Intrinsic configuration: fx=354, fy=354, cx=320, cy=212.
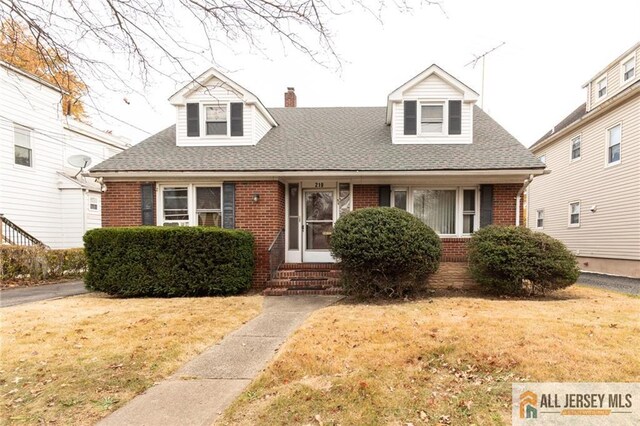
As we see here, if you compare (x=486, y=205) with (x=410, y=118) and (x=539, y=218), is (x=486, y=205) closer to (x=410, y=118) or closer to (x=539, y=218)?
(x=410, y=118)

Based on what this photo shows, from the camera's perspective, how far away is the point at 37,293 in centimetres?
900

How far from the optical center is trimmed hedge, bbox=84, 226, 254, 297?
26.7ft

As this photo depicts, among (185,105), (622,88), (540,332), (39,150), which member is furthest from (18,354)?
(622,88)

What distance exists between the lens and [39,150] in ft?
44.8

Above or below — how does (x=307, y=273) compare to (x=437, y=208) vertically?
below

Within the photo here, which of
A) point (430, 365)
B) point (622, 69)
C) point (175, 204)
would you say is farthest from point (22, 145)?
point (622, 69)

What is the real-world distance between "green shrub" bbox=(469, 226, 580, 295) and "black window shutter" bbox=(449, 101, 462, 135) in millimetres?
4002

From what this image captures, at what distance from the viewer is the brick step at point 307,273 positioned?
9117 millimetres

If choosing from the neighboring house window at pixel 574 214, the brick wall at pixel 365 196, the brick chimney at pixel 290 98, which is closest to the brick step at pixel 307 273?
the brick wall at pixel 365 196

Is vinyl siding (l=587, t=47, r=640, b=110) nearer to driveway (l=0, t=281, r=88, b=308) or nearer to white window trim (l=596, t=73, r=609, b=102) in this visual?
white window trim (l=596, t=73, r=609, b=102)

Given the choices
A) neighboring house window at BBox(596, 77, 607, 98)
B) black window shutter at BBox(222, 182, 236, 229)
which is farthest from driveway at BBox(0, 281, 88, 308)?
neighboring house window at BBox(596, 77, 607, 98)

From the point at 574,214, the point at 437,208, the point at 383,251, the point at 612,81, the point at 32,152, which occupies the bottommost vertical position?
the point at 383,251

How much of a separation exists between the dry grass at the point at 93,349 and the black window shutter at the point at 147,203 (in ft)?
9.49

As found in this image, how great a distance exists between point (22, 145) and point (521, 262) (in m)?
16.6
